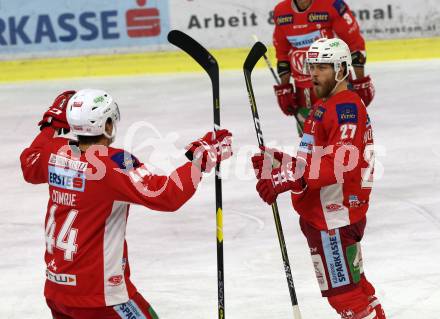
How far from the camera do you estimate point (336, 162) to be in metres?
5.12

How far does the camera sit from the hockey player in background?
882cm

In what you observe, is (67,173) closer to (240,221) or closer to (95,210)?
(95,210)

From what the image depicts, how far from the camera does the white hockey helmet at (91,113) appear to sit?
4.55m

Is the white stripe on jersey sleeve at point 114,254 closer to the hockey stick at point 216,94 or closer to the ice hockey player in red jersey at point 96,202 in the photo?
the ice hockey player in red jersey at point 96,202

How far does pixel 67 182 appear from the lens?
4.60 meters

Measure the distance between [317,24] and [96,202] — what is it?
15.3ft

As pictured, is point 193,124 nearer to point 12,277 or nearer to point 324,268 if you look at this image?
point 12,277

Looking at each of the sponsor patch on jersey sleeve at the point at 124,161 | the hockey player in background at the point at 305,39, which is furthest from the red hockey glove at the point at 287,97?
the sponsor patch on jersey sleeve at the point at 124,161

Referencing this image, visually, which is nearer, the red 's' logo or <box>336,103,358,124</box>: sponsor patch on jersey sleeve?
<box>336,103,358,124</box>: sponsor patch on jersey sleeve

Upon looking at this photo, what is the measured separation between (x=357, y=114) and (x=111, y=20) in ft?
30.5

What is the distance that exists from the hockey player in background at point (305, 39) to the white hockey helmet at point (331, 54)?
322 cm

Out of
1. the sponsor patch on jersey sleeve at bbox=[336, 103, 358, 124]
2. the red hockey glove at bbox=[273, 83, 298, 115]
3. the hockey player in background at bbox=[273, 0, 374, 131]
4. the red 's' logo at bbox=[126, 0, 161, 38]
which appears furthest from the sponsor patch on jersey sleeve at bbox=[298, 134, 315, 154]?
the red 's' logo at bbox=[126, 0, 161, 38]

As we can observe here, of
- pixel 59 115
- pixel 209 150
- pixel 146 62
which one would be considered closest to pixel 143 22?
pixel 146 62

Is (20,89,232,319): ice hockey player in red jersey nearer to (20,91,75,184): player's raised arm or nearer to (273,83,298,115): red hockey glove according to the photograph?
(20,91,75,184): player's raised arm
